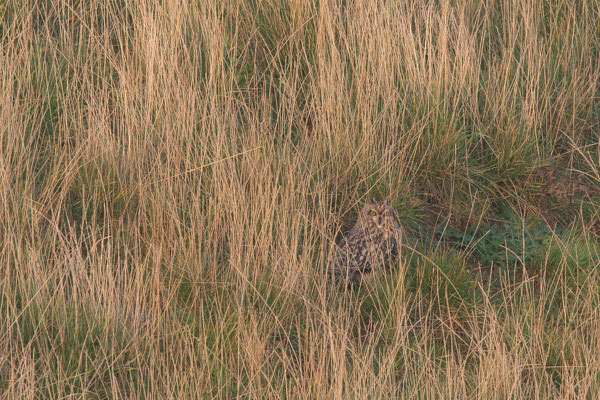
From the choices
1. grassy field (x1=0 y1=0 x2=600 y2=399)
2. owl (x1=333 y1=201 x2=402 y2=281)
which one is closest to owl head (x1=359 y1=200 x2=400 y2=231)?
owl (x1=333 y1=201 x2=402 y2=281)

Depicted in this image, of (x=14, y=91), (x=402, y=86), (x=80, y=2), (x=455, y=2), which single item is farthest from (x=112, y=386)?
(x=455, y=2)

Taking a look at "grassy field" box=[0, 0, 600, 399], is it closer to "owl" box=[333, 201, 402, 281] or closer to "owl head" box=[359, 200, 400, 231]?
"owl" box=[333, 201, 402, 281]

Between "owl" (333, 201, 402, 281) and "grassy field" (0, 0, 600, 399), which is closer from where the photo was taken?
"grassy field" (0, 0, 600, 399)

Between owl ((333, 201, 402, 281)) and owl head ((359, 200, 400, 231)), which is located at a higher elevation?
owl head ((359, 200, 400, 231))

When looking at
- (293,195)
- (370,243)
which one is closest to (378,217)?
(370,243)

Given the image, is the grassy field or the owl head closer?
the grassy field

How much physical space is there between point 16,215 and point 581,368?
8.20 feet

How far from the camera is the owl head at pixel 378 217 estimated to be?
174 inches

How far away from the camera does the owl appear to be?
4352mm

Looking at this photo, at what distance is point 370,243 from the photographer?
14.4ft

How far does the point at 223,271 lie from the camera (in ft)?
13.5

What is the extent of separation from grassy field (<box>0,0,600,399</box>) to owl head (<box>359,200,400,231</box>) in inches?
7.7

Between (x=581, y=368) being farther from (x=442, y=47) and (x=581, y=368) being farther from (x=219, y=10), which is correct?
(x=219, y=10)

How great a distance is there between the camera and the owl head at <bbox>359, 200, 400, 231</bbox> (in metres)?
4.43
